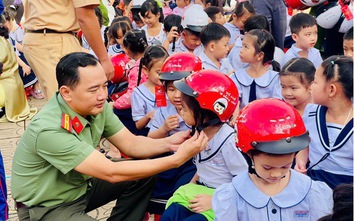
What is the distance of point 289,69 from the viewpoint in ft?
12.0

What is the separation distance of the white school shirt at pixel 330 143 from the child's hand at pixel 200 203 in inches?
25.0

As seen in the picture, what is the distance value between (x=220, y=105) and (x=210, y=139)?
0.22m

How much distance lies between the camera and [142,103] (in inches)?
168

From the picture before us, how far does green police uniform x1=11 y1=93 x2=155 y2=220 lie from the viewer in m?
2.85

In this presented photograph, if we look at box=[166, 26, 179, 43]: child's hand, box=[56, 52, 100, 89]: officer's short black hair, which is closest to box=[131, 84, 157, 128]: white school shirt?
box=[56, 52, 100, 89]: officer's short black hair

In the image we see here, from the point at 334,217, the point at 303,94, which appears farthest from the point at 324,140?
the point at 334,217

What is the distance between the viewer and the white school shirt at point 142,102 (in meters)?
4.22

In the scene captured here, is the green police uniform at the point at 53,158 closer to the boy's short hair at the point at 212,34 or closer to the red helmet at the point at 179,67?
the red helmet at the point at 179,67

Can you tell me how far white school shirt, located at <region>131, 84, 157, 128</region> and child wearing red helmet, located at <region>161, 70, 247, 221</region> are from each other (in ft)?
4.11

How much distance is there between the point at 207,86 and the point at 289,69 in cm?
104

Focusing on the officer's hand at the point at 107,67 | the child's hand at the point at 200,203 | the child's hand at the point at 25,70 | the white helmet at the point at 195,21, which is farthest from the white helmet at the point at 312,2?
the child's hand at the point at 25,70

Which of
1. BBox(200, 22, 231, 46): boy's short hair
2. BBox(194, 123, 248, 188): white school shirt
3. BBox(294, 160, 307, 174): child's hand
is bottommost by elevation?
BBox(200, 22, 231, 46): boy's short hair

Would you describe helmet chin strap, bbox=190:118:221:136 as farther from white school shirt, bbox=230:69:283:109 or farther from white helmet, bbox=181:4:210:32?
white helmet, bbox=181:4:210:32

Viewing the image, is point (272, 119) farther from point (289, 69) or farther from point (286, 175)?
point (289, 69)
